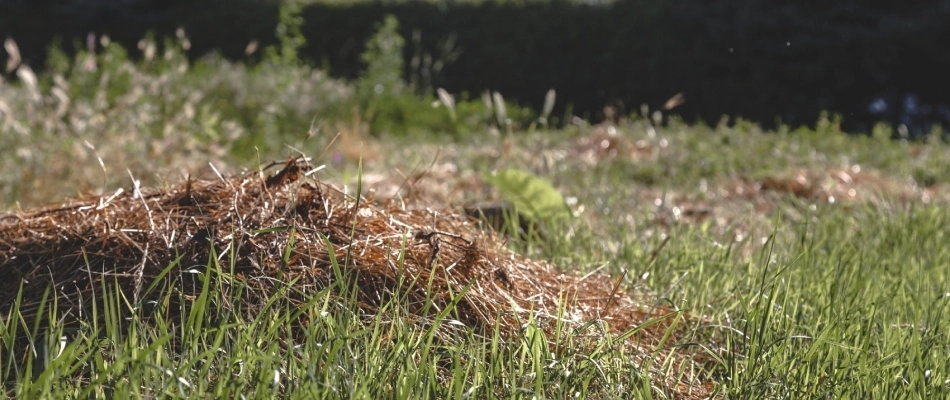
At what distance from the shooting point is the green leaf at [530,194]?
3.68 metres

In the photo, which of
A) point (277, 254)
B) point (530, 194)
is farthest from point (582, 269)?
point (277, 254)

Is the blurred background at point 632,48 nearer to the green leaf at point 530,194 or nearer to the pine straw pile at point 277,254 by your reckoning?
the green leaf at point 530,194

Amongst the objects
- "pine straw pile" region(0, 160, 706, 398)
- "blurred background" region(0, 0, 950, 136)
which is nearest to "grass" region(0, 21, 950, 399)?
"pine straw pile" region(0, 160, 706, 398)

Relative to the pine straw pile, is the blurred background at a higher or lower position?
lower

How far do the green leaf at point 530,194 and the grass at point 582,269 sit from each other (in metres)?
0.10

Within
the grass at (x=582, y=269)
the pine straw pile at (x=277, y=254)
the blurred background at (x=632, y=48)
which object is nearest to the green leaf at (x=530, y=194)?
the grass at (x=582, y=269)

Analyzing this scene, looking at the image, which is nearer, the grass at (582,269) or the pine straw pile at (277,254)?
the grass at (582,269)

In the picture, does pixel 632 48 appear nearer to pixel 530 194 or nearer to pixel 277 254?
pixel 530 194

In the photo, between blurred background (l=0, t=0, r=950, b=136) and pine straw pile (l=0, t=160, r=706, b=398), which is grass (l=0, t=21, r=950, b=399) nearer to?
pine straw pile (l=0, t=160, r=706, b=398)

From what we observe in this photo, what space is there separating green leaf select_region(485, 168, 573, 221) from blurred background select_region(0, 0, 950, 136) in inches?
272

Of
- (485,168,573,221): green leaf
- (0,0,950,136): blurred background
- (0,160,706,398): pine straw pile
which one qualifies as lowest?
(0,0,950,136): blurred background

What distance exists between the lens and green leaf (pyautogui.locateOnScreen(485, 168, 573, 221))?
3684 mm

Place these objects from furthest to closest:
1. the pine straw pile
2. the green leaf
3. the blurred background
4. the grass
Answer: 1. the blurred background
2. the green leaf
3. the pine straw pile
4. the grass

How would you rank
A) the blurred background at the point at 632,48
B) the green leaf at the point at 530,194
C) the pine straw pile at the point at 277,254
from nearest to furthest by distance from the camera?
the pine straw pile at the point at 277,254 → the green leaf at the point at 530,194 → the blurred background at the point at 632,48
